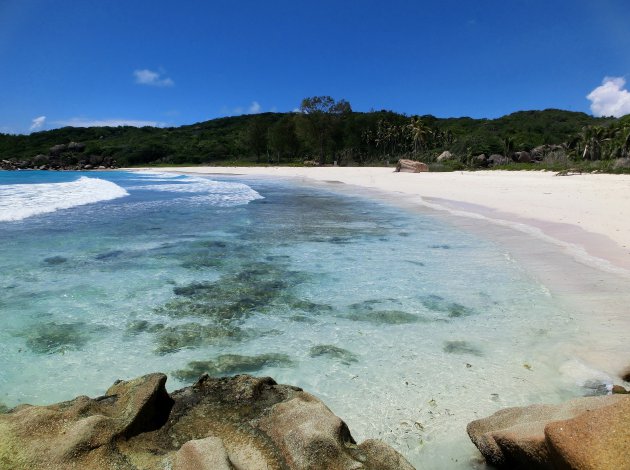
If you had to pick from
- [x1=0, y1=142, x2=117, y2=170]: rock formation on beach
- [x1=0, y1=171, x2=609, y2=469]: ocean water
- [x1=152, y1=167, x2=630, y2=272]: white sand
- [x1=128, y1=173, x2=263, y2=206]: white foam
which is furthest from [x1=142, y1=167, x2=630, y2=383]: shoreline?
[x1=0, y1=142, x2=117, y2=170]: rock formation on beach

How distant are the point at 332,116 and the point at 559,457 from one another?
257 ft

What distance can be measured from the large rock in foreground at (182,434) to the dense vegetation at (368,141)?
31.8 m

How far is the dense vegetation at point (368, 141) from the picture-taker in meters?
48.6

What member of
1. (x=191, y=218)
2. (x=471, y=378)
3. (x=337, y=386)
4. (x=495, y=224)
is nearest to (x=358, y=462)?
(x=337, y=386)

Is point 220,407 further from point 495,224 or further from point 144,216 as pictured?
point 144,216

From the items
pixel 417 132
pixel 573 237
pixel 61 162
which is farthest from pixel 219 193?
pixel 61 162

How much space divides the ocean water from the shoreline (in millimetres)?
334

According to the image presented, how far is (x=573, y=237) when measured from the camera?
35.3ft

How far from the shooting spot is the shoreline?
5.48m

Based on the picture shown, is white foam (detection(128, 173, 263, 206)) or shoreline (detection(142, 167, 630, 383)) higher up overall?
shoreline (detection(142, 167, 630, 383))

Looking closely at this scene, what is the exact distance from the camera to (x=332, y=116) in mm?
77062

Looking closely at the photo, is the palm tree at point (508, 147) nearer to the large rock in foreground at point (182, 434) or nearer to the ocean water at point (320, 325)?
the ocean water at point (320, 325)

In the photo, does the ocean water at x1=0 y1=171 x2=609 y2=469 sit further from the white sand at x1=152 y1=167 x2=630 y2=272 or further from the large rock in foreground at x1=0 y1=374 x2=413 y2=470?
the white sand at x1=152 y1=167 x2=630 y2=272

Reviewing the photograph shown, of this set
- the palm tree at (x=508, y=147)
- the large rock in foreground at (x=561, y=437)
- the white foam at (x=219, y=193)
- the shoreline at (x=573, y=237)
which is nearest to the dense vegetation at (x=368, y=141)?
the palm tree at (x=508, y=147)
